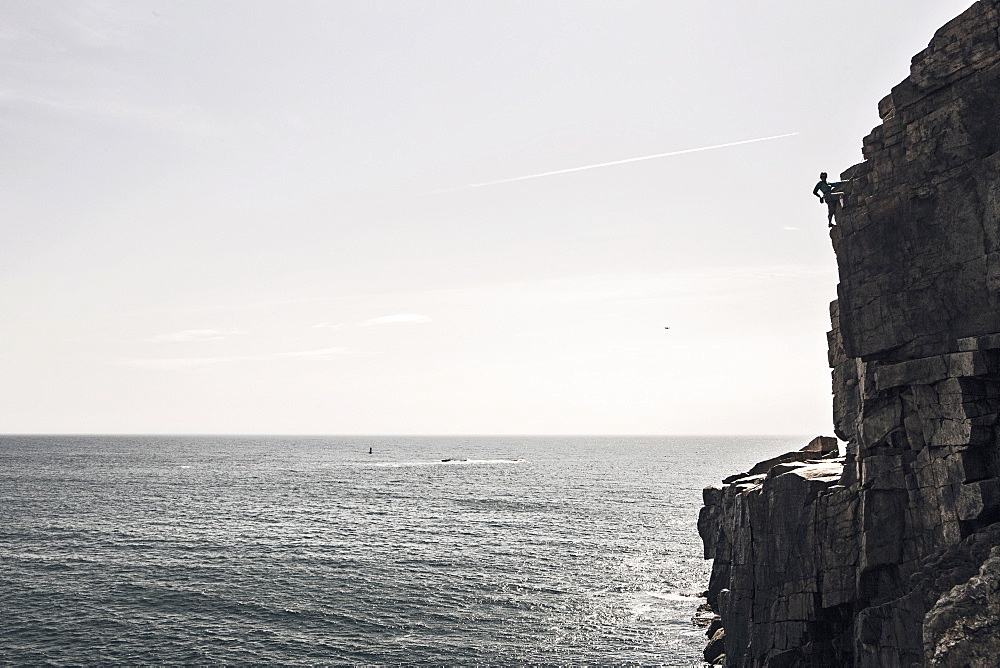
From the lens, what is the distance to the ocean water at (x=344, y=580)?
50.8 meters

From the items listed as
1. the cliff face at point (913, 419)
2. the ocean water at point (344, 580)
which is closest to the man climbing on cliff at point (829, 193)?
the cliff face at point (913, 419)

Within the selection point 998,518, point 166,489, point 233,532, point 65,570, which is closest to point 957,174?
point 998,518

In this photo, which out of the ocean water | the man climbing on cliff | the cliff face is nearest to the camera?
the cliff face

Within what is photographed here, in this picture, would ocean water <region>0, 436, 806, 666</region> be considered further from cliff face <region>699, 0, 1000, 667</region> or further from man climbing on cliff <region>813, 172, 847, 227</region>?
man climbing on cliff <region>813, 172, 847, 227</region>

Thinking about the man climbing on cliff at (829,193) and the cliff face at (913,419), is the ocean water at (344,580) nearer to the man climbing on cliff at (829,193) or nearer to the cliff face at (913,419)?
the cliff face at (913,419)

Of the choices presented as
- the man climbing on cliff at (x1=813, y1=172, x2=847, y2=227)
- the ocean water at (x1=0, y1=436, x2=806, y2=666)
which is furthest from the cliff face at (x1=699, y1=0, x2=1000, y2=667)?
the ocean water at (x1=0, y1=436, x2=806, y2=666)

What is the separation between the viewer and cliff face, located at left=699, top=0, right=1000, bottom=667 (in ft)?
91.6

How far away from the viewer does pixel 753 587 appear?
38.7 metres

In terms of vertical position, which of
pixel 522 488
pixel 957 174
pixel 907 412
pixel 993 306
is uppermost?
pixel 957 174

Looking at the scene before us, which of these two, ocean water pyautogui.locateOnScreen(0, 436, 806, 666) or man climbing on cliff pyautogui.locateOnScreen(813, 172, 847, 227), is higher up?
man climbing on cliff pyautogui.locateOnScreen(813, 172, 847, 227)

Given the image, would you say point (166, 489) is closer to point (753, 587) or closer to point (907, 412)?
point (753, 587)

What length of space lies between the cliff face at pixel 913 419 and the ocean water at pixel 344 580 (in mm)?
20024

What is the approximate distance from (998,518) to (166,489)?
15334 centimetres

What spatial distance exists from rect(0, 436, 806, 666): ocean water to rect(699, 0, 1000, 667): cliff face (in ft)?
65.7
